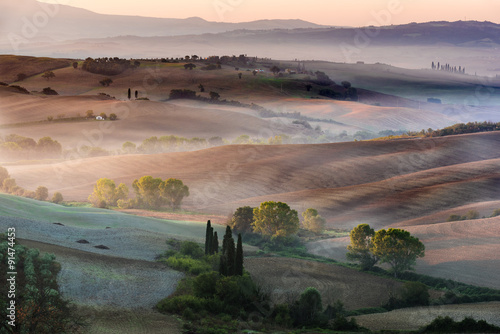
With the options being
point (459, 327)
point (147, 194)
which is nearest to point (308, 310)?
point (459, 327)

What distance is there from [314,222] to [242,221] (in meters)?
8.89

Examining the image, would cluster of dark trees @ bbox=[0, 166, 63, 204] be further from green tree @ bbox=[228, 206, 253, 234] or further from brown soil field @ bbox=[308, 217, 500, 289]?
brown soil field @ bbox=[308, 217, 500, 289]

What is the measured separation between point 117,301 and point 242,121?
509 feet

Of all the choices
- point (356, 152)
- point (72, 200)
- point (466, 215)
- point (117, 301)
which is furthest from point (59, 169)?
point (117, 301)

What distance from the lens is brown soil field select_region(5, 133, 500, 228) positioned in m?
89.3

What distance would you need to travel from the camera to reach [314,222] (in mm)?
76500

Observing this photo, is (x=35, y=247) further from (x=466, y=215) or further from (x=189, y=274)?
(x=466, y=215)

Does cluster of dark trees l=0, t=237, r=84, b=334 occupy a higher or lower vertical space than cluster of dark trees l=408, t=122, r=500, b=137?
lower

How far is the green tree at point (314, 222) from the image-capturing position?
3004 inches

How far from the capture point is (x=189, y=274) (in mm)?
46000

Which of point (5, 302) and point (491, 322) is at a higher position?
point (5, 302)

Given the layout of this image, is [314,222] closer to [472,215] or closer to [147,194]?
[472,215]

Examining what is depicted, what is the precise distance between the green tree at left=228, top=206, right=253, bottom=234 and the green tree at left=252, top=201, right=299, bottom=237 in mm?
1367

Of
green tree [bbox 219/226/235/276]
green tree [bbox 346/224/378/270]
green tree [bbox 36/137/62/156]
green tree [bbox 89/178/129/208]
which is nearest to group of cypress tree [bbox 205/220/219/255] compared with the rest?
green tree [bbox 219/226/235/276]
